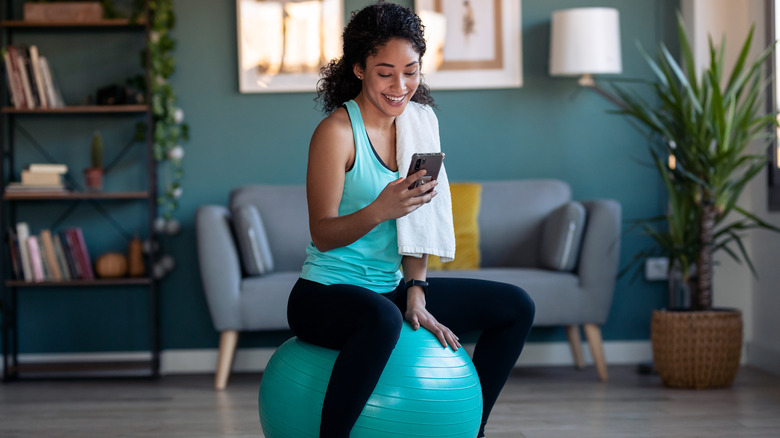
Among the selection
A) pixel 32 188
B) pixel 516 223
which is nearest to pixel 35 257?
pixel 32 188

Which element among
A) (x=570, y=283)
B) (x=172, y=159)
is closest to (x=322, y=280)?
(x=570, y=283)

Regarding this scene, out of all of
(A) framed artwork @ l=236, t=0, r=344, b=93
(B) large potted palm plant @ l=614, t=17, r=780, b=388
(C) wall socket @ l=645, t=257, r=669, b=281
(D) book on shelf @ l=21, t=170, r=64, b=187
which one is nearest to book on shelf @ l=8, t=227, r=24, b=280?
(D) book on shelf @ l=21, t=170, r=64, b=187

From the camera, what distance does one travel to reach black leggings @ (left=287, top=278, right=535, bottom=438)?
66.1 inches

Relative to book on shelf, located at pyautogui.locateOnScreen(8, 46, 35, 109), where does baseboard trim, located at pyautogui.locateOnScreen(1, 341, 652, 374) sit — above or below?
below

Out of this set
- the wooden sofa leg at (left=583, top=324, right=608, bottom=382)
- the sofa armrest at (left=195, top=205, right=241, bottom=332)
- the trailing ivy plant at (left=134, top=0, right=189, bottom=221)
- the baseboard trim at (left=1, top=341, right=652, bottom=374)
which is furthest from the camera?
the baseboard trim at (left=1, top=341, right=652, bottom=374)

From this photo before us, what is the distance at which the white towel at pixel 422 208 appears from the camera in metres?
1.93

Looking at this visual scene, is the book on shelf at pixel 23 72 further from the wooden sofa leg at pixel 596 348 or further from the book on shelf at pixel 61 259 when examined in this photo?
the wooden sofa leg at pixel 596 348

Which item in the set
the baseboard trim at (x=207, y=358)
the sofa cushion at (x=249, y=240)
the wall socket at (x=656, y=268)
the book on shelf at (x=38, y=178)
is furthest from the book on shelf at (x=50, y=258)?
the wall socket at (x=656, y=268)

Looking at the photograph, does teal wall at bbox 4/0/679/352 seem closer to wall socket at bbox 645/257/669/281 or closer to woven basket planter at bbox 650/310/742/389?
wall socket at bbox 645/257/669/281

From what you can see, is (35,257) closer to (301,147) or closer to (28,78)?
(28,78)

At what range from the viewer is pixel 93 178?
12.0 feet

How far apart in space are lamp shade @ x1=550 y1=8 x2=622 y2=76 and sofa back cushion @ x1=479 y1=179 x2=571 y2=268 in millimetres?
556

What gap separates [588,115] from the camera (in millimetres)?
3955

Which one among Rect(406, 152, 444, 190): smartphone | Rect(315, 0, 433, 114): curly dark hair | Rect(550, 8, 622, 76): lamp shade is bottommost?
Rect(406, 152, 444, 190): smartphone
